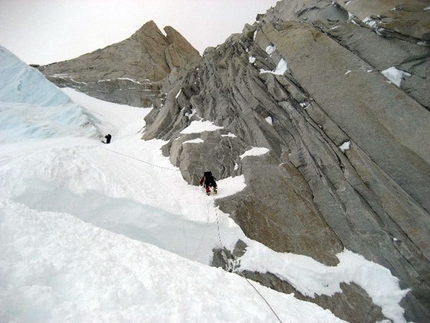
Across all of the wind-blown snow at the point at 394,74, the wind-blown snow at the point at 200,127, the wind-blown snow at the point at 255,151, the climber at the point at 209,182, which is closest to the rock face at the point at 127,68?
the wind-blown snow at the point at 200,127

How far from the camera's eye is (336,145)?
57.3 feet

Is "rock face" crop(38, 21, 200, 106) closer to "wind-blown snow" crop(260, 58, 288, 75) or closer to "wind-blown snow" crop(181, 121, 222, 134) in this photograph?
"wind-blown snow" crop(181, 121, 222, 134)

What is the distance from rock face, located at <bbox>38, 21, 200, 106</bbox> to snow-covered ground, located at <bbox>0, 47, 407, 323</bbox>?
67.5 feet

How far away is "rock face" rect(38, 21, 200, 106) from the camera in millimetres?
46159

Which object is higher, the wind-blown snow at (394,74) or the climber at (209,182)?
the wind-blown snow at (394,74)

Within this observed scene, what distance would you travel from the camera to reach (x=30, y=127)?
26.8 meters

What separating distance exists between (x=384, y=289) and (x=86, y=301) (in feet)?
47.1

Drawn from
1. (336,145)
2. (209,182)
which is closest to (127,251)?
(209,182)

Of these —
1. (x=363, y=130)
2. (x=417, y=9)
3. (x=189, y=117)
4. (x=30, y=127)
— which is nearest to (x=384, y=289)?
(x=363, y=130)

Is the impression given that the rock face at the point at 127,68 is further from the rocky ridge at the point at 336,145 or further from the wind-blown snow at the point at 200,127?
the rocky ridge at the point at 336,145

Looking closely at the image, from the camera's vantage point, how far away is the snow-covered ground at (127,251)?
17.9 feet

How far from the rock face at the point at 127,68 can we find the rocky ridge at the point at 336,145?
26512 millimetres

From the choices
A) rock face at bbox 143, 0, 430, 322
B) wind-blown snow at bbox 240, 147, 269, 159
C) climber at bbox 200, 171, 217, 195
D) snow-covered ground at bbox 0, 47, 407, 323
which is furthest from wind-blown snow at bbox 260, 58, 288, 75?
climber at bbox 200, 171, 217, 195

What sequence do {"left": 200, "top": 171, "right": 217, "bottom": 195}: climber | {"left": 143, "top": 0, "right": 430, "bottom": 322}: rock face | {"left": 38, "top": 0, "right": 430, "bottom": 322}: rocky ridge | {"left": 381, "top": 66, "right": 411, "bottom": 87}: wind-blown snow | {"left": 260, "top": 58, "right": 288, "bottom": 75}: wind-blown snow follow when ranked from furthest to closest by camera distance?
{"left": 260, "top": 58, "right": 288, "bottom": 75}: wind-blown snow
{"left": 381, "top": 66, "right": 411, "bottom": 87}: wind-blown snow
{"left": 200, "top": 171, "right": 217, "bottom": 195}: climber
{"left": 143, "top": 0, "right": 430, "bottom": 322}: rock face
{"left": 38, "top": 0, "right": 430, "bottom": 322}: rocky ridge
